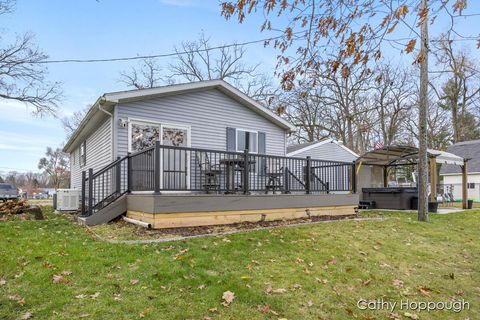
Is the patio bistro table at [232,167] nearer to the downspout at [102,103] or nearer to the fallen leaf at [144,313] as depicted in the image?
the downspout at [102,103]

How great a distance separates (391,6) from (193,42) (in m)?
29.2

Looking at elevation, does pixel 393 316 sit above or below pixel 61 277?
below

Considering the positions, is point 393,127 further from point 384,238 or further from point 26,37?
point 26,37

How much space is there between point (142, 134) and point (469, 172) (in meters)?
25.6

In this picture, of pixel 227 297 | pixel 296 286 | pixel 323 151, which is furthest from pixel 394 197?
pixel 227 297

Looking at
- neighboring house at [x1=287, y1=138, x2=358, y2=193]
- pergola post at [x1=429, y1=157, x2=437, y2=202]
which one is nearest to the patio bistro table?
neighboring house at [x1=287, y1=138, x2=358, y2=193]

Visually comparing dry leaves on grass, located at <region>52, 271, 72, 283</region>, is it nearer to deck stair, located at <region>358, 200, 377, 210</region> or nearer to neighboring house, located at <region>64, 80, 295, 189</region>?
neighboring house, located at <region>64, 80, 295, 189</region>

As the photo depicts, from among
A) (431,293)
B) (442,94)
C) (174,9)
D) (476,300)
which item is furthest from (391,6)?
(442,94)

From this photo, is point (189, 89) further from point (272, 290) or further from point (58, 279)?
point (272, 290)

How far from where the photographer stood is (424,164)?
10078 millimetres

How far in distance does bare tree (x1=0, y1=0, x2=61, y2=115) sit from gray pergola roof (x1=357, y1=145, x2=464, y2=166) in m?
17.5

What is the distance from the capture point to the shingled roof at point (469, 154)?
25.5 meters

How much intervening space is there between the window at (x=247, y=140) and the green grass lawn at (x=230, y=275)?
17.7ft

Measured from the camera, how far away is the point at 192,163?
33.1 feet
